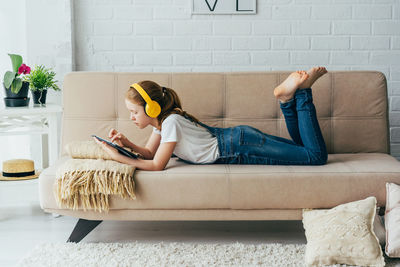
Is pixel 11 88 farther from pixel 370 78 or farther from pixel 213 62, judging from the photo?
pixel 370 78

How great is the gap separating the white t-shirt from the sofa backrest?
35cm

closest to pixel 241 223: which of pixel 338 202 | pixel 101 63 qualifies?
pixel 338 202

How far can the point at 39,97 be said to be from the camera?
112 inches

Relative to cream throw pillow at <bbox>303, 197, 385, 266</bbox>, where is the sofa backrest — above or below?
above

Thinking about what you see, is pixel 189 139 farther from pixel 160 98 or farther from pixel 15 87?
pixel 15 87

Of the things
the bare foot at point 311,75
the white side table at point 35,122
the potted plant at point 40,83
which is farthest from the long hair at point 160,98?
the potted plant at point 40,83

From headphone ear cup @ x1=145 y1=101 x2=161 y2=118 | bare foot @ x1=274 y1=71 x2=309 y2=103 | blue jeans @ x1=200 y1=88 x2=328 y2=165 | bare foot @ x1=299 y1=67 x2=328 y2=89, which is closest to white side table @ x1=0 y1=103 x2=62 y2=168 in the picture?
headphone ear cup @ x1=145 y1=101 x2=161 y2=118

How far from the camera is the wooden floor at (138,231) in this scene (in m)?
2.30

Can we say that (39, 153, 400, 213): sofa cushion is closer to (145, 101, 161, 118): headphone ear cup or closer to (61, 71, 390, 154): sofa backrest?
(145, 101, 161, 118): headphone ear cup

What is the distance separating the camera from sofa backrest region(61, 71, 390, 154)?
2.65 meters

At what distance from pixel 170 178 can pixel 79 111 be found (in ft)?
2.70

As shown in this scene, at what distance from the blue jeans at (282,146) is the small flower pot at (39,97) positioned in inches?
44.6

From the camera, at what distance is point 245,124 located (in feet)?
8.73

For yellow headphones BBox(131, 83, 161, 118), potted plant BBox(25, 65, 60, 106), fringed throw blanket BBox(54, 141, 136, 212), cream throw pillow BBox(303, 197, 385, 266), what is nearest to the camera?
cream throw pillow BBox(303, 197, 385, 266)
